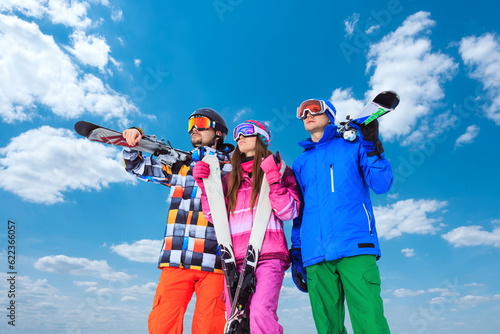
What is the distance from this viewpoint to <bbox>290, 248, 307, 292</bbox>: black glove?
4801 mm

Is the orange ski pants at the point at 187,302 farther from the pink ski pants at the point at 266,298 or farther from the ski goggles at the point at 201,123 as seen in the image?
the ski goggles at the point at 201,123

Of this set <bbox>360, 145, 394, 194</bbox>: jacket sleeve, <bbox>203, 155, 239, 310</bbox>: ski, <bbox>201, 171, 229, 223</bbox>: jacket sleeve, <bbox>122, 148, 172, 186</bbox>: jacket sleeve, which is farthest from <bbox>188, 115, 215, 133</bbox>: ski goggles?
<bbox>360, 145, 394, 194</bbox>: jacket sleeve

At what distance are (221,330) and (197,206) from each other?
1.71 m

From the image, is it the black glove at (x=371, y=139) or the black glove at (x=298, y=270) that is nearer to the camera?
the black glove at (x=371, y=139)

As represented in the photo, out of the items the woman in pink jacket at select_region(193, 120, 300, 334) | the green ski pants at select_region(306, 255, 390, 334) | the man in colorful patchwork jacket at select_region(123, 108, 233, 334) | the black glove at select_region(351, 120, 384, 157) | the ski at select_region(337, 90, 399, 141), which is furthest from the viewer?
the man in colorful patchwork jacket at select_region(123, 108, 233, 334)

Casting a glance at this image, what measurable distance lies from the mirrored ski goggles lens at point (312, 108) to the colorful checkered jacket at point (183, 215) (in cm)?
136

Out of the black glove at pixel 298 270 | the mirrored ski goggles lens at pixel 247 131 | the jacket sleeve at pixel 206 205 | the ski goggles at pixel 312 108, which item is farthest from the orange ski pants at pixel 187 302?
the ski goggles at pixel 312 108

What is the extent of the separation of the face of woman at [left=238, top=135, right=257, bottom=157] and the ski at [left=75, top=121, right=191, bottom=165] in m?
1.15

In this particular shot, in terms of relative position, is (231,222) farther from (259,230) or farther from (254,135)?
(254,135)

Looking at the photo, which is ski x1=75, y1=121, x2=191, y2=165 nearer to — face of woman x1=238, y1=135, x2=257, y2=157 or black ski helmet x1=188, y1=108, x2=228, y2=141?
black ski helmet x1=188, y1=108, x2=228, y2=141

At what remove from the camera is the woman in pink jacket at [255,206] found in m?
4.38

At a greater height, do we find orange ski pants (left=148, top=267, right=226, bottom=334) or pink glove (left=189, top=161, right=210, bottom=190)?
pink glove (left=189, top=161, right=210, bottom=190)

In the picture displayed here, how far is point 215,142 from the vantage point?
629 cm

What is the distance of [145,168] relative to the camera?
19.9 ft
